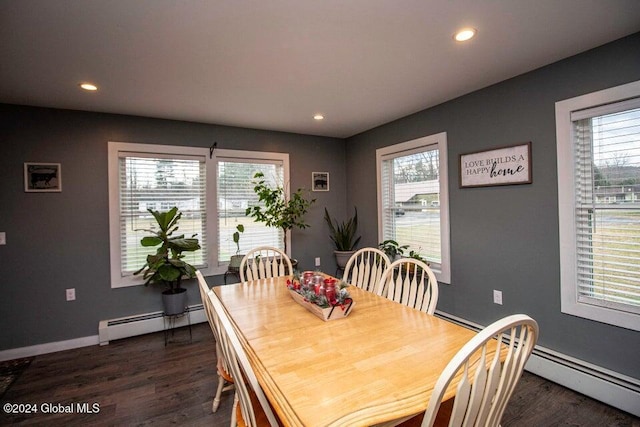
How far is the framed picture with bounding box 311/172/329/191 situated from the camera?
4398mm

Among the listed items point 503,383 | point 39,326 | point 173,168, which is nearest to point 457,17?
point 503,383

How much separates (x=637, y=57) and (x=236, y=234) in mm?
3739

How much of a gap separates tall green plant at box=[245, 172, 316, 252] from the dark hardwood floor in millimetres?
1539

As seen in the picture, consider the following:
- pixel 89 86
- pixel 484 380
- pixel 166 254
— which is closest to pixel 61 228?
pixel 166 254

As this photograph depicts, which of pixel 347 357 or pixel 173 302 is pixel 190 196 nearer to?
pixel 173 302

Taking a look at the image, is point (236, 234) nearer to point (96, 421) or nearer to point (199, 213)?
point (199, 213)

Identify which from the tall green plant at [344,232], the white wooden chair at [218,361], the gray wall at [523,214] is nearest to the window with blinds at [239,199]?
the tall green plant at [344,232]

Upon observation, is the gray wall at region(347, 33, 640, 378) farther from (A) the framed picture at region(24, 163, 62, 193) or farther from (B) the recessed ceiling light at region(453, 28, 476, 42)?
(A) the framed picture at region(24, 163, 62, 193)

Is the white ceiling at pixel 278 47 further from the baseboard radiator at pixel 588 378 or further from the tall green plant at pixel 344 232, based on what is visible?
the baseboard radiator at pixel 588 378

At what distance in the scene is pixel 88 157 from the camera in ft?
10.4

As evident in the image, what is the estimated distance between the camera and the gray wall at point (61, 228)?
2.89 metres

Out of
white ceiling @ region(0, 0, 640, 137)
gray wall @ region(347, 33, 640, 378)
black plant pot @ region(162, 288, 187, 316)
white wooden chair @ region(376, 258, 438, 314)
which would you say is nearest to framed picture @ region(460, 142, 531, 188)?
gray wall @ region(347, 33, 640, 378)

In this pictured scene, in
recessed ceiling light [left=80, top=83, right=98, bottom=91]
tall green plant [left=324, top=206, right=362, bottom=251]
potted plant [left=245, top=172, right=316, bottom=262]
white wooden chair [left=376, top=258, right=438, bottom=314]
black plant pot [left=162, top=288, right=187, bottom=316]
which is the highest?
recessed ceiling light [left=80, top=83, right=98, bottom=91]

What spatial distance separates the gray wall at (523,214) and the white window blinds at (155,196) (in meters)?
2.78
